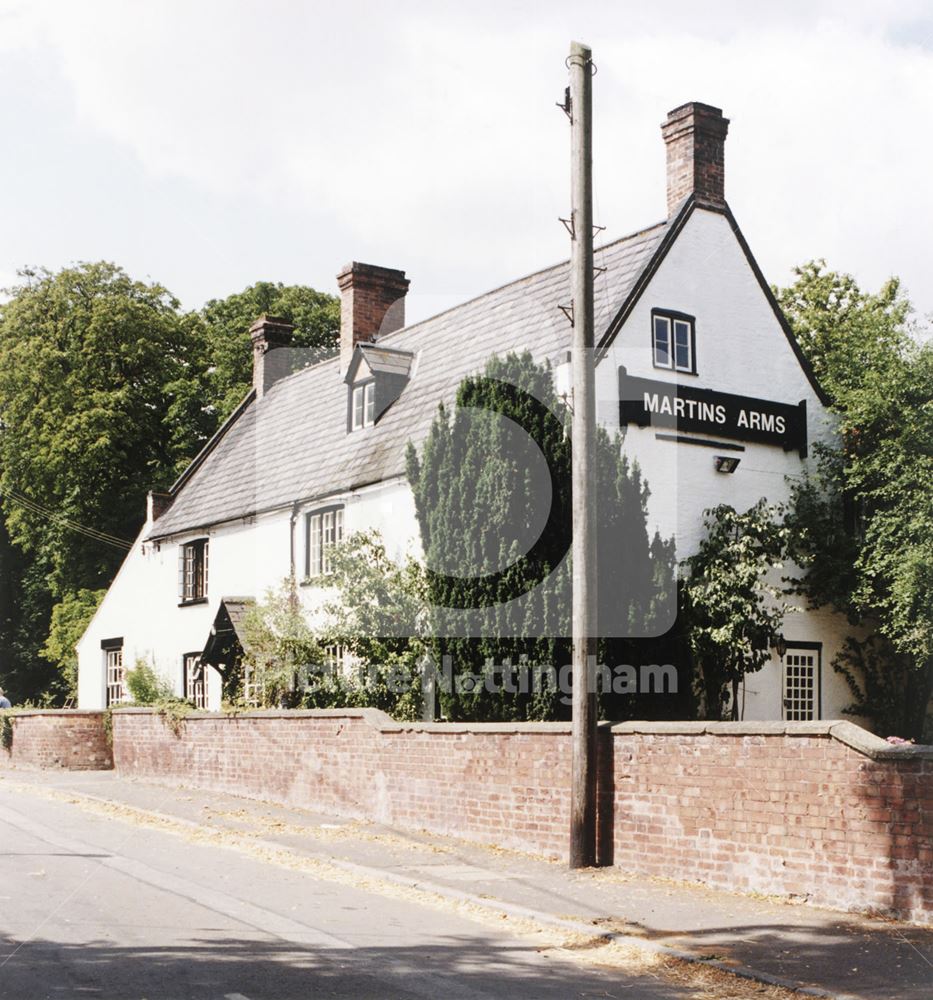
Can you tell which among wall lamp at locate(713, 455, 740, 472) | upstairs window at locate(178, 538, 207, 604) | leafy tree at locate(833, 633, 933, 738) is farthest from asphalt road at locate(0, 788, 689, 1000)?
upstairs window at locate(178, 538, 207, 604)

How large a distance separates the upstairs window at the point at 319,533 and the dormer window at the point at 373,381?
218 cm

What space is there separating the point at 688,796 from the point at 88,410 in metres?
33.8

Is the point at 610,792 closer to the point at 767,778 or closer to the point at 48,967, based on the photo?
the point at 767,778

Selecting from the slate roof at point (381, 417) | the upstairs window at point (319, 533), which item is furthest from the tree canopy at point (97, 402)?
the upstairs window at point (319, 533)

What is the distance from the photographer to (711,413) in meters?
22.6

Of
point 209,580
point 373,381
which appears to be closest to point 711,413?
point 373,381

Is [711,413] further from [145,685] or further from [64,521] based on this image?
[64,521]

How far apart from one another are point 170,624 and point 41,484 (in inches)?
503

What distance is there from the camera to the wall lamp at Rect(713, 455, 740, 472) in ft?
73.5

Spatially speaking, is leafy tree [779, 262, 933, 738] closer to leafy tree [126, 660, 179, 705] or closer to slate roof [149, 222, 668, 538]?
slate roof [149, 222, 668, 538]

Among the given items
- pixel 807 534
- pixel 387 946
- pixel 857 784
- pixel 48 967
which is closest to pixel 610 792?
pixel 857 784

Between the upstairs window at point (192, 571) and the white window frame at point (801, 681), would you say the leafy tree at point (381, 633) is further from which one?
the upstairs window at point (192, 571)

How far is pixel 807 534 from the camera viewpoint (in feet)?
73.5

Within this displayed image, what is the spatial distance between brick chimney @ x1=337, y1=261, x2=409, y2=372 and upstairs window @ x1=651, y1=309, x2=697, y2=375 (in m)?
10.5
